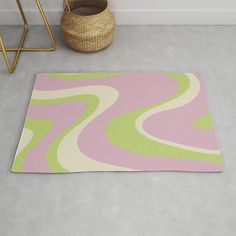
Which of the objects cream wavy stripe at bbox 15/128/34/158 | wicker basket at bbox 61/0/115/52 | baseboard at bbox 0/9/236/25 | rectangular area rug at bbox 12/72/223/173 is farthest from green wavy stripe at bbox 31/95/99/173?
baseboard at bbox 0/9/236/25

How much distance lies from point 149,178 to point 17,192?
2.23ft

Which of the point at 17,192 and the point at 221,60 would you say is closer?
the point at 17,192

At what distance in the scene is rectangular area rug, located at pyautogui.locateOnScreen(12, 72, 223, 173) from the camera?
183 centimetres

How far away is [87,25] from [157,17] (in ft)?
2.23

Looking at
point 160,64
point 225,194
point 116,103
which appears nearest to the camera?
point 225,194

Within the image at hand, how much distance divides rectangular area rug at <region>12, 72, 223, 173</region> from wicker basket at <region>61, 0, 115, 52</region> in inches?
9.8

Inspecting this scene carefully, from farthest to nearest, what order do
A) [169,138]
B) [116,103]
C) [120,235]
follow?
1. [116,103]
2. [169,138]
3. [120,235]

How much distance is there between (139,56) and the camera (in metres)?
2.47

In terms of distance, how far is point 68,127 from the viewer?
200 centimetres

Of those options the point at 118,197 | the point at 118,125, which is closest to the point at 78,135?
the point at 118,125

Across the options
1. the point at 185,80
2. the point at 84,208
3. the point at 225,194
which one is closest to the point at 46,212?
the point at 84,208

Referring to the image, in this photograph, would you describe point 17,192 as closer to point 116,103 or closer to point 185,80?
point 116,103

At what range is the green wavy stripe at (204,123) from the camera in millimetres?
1985

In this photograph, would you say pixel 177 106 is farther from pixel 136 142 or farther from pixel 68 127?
pixel 68 127
